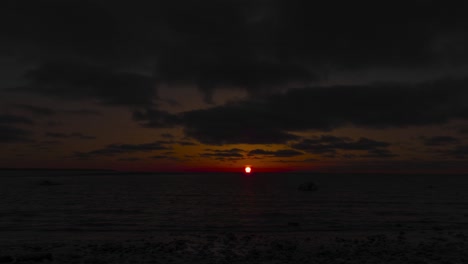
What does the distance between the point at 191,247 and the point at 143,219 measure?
18192 millimetres

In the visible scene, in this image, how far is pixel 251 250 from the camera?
2494 centimetres

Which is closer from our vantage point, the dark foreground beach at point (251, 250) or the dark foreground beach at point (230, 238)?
the dark foreground beach at point (251, 250)

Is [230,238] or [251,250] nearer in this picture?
[251,250]

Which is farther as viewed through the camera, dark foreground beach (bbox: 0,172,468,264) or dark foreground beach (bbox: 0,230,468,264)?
dark foreground beach (bbox: 0,172,468,264)

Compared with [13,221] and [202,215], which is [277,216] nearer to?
[202,215]

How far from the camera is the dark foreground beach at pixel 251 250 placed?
879 inches

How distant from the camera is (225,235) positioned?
31.5 metres

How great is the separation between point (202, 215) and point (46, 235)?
19705mm

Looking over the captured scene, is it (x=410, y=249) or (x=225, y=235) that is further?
(x=225, y=235)

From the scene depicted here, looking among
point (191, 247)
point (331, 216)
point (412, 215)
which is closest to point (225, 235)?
point (191, 247)

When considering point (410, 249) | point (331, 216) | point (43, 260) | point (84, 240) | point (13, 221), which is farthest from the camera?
point (331, 216)

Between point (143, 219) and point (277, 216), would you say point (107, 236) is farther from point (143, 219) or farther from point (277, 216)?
point (277, 216)

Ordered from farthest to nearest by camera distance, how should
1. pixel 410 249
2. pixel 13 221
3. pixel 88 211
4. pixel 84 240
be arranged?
pixel 88 211 → pixel 13 221 → pixel 84 240 → pixel 410 249

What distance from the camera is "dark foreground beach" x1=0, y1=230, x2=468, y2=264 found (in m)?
22.3
